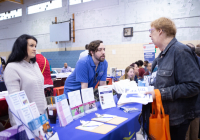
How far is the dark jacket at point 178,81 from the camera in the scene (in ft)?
3.91

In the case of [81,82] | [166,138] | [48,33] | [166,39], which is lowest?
[166,138]

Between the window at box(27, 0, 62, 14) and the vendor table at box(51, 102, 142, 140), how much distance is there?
393 inches

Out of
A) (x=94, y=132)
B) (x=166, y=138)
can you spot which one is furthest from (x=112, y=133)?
(x=166, y=138)

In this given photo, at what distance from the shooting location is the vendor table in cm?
122

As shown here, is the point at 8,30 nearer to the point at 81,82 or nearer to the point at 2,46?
the point at 2,46

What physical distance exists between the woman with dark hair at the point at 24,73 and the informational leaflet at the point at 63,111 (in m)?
0.46

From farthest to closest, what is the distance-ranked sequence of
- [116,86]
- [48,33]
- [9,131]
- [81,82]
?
[48,33], [116,86], [81,82], [9,131]

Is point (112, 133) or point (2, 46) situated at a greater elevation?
point (2, 46)

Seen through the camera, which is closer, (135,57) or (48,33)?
(135,57)

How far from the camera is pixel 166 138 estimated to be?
1.23m

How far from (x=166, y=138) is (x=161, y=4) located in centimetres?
742

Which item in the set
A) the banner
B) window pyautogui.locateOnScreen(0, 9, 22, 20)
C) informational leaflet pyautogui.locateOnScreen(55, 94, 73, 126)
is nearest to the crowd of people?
informational leaflet pyautogui.locateOnScreen(55, 94, 73, 126)

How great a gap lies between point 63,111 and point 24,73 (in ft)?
1.96

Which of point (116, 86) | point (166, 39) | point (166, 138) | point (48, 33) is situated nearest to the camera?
point (166, 138)
